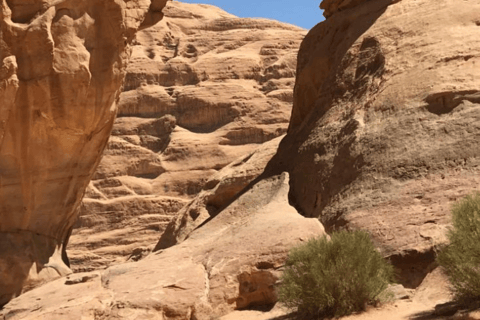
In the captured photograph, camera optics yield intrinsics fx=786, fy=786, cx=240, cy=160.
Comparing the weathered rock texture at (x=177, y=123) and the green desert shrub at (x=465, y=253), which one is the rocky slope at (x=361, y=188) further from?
the weathered rock texture at (x=177, y=123)

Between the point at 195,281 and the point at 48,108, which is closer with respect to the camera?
the point at 195,281

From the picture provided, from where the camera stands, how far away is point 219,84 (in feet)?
130

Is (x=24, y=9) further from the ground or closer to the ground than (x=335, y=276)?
further from the ground

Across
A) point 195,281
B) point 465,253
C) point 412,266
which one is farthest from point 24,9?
point 465,253

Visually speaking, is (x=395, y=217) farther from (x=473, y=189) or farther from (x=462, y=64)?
(x=462, y=64)

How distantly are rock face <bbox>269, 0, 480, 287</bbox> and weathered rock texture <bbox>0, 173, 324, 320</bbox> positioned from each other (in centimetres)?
88

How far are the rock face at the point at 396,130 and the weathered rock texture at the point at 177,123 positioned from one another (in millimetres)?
20547

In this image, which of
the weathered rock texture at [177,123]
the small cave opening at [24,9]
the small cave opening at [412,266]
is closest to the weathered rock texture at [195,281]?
the small cave opening at [412,266]

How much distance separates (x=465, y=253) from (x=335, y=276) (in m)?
1.70

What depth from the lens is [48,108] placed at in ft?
54.7

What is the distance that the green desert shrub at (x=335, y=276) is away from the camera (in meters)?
9.62

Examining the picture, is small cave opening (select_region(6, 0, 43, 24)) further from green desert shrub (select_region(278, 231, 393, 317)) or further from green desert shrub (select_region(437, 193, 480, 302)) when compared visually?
green desert shrub (select_region(437, 193, 480, 302))

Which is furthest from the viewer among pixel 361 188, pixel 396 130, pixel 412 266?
pixel 396 130

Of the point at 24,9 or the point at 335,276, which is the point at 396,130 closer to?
the point at 335,276
